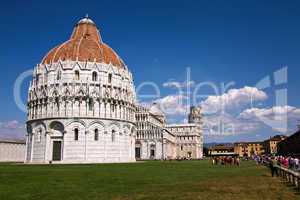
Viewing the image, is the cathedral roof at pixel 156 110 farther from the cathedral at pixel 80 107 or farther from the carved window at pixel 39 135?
the carved window at pixel 39 135

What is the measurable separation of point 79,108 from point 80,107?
10.4 inches

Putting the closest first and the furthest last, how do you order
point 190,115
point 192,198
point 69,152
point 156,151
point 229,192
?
point 192,198 < point 229,192 < point 69,152 < point 156,151 < point 190,115

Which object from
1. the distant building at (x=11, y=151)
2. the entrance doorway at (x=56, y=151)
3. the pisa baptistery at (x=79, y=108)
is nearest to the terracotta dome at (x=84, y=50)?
the pisa baptistery at (x=79, y=108)

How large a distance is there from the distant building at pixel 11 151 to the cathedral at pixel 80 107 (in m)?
36.3

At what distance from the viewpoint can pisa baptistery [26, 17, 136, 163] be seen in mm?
64250

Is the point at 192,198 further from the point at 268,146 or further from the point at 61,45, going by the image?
the point at 268,146

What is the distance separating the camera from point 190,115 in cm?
17875

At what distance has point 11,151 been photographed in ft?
343

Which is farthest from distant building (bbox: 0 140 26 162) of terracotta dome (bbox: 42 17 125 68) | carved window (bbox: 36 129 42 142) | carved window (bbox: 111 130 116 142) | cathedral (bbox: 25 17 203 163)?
carved window (bbox: 111 130 116 142)

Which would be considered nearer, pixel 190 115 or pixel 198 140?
pixel 198 140

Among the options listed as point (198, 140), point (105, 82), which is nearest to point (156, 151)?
point (198, 140)

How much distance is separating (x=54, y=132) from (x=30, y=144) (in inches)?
286

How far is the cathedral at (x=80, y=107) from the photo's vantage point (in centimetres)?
6425

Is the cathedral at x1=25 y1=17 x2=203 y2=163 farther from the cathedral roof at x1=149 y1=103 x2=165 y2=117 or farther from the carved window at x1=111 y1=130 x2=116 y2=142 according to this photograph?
the cathedral roof at x1=149 y1=103 x2=165 y2=117
